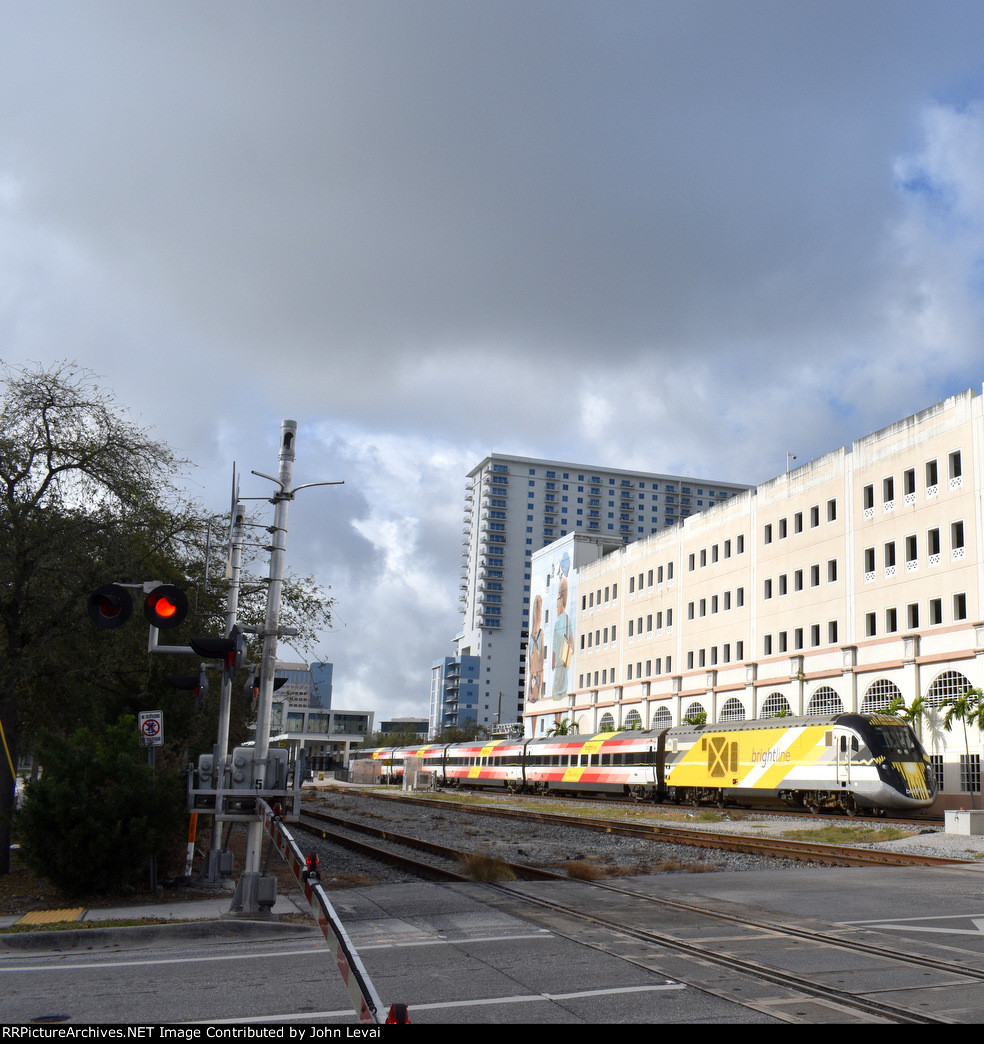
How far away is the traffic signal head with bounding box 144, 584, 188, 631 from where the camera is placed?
1192cm

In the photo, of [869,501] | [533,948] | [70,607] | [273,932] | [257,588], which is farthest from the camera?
[869,501]

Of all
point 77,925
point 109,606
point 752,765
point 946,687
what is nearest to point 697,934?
point 77,925

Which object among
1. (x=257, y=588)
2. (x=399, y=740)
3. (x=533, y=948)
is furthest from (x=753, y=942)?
(x=399, y=740)

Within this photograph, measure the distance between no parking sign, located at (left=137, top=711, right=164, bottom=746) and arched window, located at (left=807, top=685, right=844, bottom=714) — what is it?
150ft

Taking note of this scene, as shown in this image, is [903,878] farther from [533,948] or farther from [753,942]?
[533,948]

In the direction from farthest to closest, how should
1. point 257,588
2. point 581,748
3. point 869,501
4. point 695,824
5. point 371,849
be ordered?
point 581,748, point 869,501, point 695,824, point 257,588, point 371,849

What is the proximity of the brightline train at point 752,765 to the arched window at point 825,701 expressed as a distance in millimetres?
9246

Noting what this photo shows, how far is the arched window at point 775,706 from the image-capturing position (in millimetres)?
59406

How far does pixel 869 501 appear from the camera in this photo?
178 ft

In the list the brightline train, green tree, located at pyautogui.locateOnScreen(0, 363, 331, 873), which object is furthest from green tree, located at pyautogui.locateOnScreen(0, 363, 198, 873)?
the brightline train

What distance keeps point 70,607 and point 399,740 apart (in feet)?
479

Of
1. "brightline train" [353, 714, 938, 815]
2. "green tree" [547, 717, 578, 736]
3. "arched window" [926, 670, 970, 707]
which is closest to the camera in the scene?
"brightline train" [353, 714, 938, 815]

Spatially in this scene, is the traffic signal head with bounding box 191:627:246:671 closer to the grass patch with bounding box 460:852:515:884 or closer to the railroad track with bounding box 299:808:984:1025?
the railroad track with bounding box 299:808:984:1025

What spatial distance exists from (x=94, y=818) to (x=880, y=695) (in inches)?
1797
